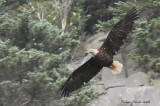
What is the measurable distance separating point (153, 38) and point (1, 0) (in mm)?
5391

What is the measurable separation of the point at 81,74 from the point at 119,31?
144 centimetres

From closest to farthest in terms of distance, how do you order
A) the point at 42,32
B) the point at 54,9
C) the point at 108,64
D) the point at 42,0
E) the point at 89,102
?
the point at 108,64
the point at 89,102
the point at 42,32
the point at 42,0
the point at 54,9

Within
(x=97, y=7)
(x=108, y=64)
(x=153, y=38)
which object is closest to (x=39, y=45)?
(x=153, y=38)

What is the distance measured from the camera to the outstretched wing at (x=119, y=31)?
9.06 m

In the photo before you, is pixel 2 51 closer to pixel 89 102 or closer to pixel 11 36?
pixel 11 36

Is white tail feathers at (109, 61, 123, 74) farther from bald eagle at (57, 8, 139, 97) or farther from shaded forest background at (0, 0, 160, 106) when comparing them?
shaded forest background at (0, 0, 160, 106)

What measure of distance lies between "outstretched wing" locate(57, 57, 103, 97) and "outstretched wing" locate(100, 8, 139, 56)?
54 cm

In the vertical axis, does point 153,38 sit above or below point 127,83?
above

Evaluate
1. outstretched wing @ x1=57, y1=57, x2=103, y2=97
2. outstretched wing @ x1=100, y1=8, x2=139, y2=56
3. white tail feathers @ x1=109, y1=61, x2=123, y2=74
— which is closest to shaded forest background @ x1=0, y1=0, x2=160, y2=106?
outstretched wing @ x1=57, y1=57, x2=103, y2=97

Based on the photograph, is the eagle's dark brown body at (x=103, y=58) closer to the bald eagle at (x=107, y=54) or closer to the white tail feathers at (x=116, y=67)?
the bald eagle at (x=107, y=54)

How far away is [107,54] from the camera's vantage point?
30.4ft

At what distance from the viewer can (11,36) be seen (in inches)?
539

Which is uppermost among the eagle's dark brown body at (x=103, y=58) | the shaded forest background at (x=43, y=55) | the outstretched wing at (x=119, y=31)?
the shaded forest background at (x=43, y=55)

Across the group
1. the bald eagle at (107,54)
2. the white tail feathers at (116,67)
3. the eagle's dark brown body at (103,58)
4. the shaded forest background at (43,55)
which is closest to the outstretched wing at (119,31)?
the bald eagle at (107,54)
